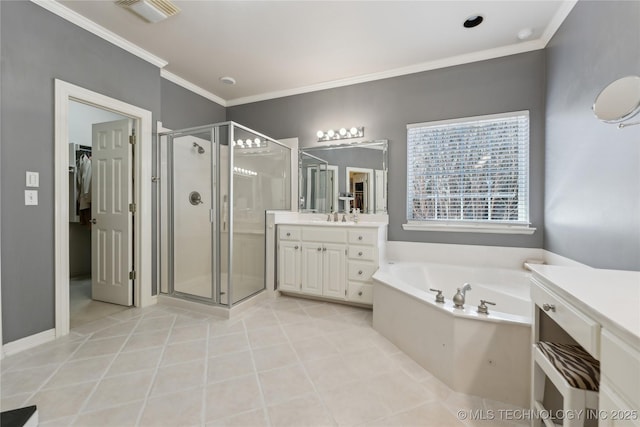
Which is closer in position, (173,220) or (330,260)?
(330,260)

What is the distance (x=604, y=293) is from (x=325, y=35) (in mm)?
2569

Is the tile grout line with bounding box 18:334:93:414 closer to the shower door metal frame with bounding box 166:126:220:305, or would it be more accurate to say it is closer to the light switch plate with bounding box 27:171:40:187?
the shower door metal frame with bounding box 166:126:220:305

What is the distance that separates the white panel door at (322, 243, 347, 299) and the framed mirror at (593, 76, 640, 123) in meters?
2.00

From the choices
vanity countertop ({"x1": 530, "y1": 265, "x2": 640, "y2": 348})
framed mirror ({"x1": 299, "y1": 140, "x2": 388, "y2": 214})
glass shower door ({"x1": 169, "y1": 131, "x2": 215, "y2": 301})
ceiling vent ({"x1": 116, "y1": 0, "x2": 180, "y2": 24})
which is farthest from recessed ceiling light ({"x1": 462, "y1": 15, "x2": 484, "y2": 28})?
glass shower door ({"x1": 169, "y1": 131, "x2": 215, "y2": 301})

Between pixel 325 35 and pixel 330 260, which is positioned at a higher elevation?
pixel 325 35

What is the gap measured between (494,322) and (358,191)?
197cm

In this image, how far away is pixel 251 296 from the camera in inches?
109

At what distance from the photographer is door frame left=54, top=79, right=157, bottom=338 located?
2.00 metres

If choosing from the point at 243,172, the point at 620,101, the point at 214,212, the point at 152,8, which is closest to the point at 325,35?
the point at 152,8

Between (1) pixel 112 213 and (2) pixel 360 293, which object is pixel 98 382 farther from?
(2) pixel 360 293

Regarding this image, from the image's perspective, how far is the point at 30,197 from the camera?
73.6 inches

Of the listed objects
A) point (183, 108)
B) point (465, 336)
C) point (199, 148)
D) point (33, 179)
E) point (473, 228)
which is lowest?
point (465, 336)

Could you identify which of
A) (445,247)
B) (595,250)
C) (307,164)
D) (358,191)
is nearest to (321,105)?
(307,164)

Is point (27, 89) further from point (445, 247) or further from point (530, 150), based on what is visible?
point (530, 150)
